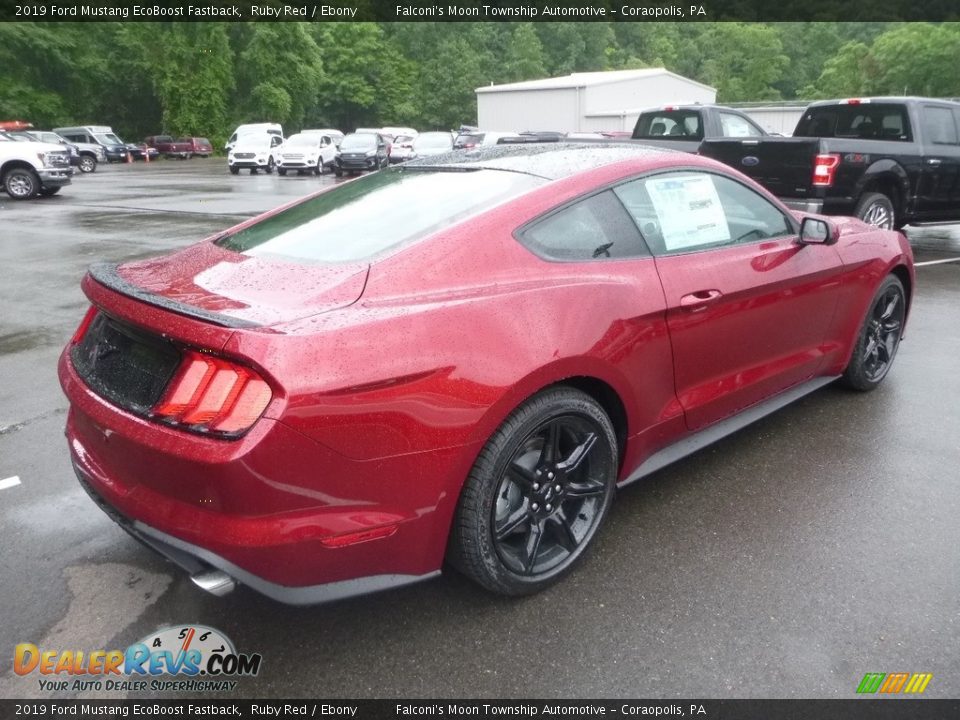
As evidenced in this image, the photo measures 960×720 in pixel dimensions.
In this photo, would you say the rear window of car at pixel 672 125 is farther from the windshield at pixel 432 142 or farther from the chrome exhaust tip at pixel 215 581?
the windshield at pixel 432 142

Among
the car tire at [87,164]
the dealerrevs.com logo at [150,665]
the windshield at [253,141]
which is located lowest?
the car tire at [87,164]

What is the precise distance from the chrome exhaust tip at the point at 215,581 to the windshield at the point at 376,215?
1071mm

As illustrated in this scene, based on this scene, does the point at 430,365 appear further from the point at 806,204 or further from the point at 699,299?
the point at 806,204

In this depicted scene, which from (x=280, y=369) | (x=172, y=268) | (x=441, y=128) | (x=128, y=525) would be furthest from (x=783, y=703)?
(x=441, y=128)

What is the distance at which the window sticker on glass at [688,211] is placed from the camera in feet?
10.8

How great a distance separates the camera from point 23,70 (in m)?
48.7

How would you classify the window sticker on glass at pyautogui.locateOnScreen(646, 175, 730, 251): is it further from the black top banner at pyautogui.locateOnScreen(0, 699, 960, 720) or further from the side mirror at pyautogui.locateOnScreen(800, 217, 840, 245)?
the black top banner at pyautogui.locateOnScreen(0, 699, 960, 720)

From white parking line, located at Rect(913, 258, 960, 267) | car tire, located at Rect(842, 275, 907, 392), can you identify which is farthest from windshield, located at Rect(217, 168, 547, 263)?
white parking line, located at Rect(913, 258, 960, 267)

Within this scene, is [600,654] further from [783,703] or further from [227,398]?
[227,398]

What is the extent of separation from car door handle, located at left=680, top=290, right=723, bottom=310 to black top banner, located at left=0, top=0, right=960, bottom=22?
127 feet

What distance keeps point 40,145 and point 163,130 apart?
40.0 meters

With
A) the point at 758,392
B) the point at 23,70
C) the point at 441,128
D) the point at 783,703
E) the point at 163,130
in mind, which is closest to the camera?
the point at 783,703

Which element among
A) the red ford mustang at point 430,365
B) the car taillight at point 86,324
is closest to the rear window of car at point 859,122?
the red ford mustang at point 430,365

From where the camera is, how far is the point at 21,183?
18.0m
